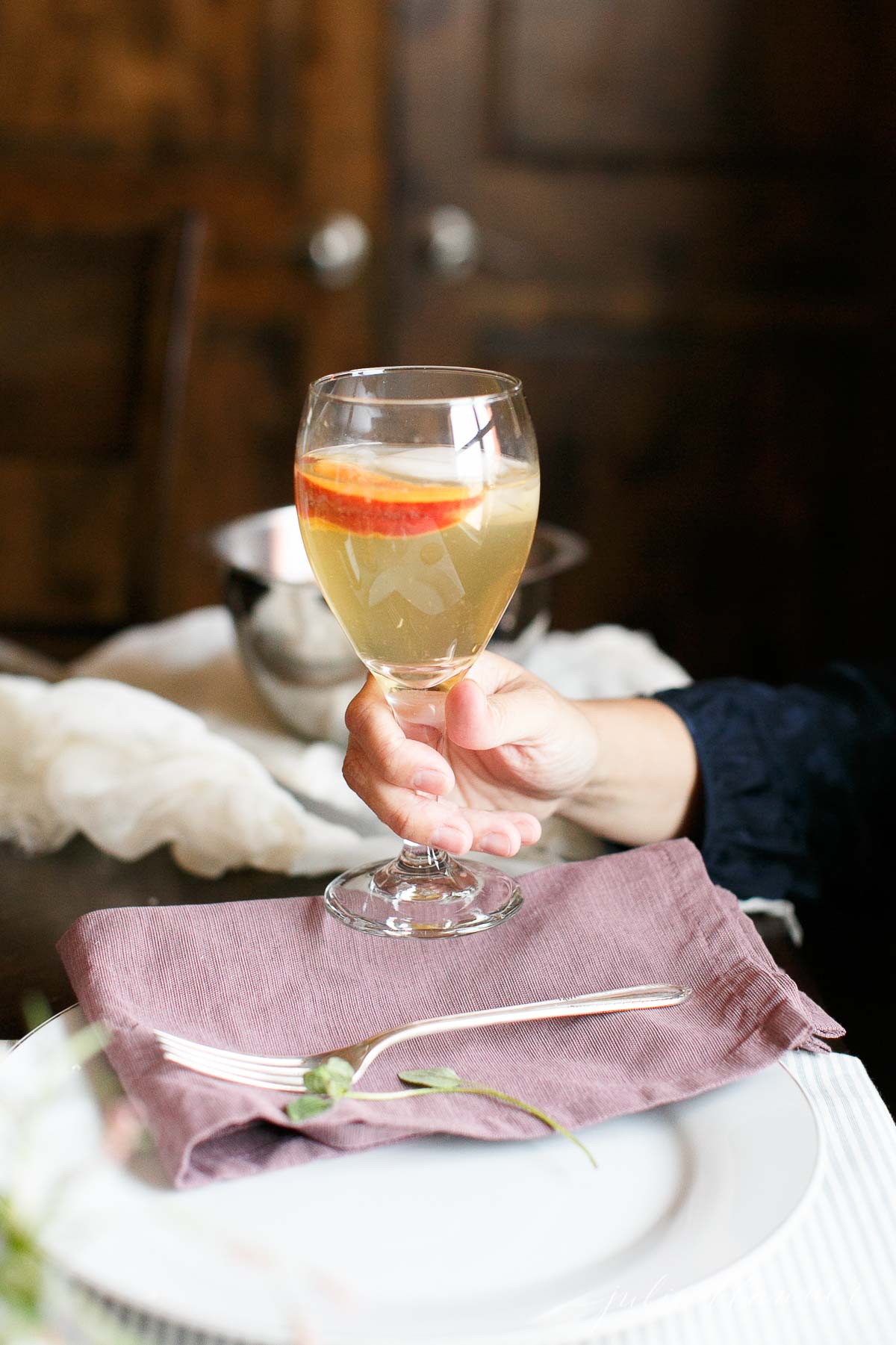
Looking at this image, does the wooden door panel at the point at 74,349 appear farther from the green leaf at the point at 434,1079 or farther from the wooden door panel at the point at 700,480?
the green leaf at the point at 434,1079

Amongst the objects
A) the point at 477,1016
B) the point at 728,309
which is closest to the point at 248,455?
the point at 728,309

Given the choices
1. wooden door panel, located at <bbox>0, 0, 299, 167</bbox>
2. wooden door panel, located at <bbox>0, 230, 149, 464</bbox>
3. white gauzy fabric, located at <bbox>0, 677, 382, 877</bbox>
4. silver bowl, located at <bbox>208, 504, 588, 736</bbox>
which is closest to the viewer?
white gauzy fabric, located at <bbox>0, 677, 382, 877</bbox>

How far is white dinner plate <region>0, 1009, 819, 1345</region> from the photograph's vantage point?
38 centimetres

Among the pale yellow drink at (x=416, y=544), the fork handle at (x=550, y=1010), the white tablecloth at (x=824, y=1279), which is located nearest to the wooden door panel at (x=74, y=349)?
the pale yellow drink at (x=416, y=544)

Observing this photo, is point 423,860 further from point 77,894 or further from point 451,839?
point 77,894

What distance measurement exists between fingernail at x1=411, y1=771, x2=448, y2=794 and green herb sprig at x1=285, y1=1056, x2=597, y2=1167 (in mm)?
174

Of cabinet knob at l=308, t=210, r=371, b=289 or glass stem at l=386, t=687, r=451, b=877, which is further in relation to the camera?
cabinet knob at l=308, t=210, r=371, b=289

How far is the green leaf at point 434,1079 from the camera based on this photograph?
0.49m

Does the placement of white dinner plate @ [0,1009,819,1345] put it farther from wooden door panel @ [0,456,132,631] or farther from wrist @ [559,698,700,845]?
wooden door panel @ [0,456,132,631]

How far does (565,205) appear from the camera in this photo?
7.91 feet

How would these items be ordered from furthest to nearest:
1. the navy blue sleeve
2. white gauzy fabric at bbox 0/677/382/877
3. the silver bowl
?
the silver bowl → the navy blue sleeve → white gauzy fabric at bbox 0/677/382/877

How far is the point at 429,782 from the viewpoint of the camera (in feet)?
2.13

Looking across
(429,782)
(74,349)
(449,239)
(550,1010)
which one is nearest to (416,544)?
(429,782)

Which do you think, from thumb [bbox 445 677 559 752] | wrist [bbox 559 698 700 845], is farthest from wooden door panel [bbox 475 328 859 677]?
thumb [bbox 445 677 559 752]
